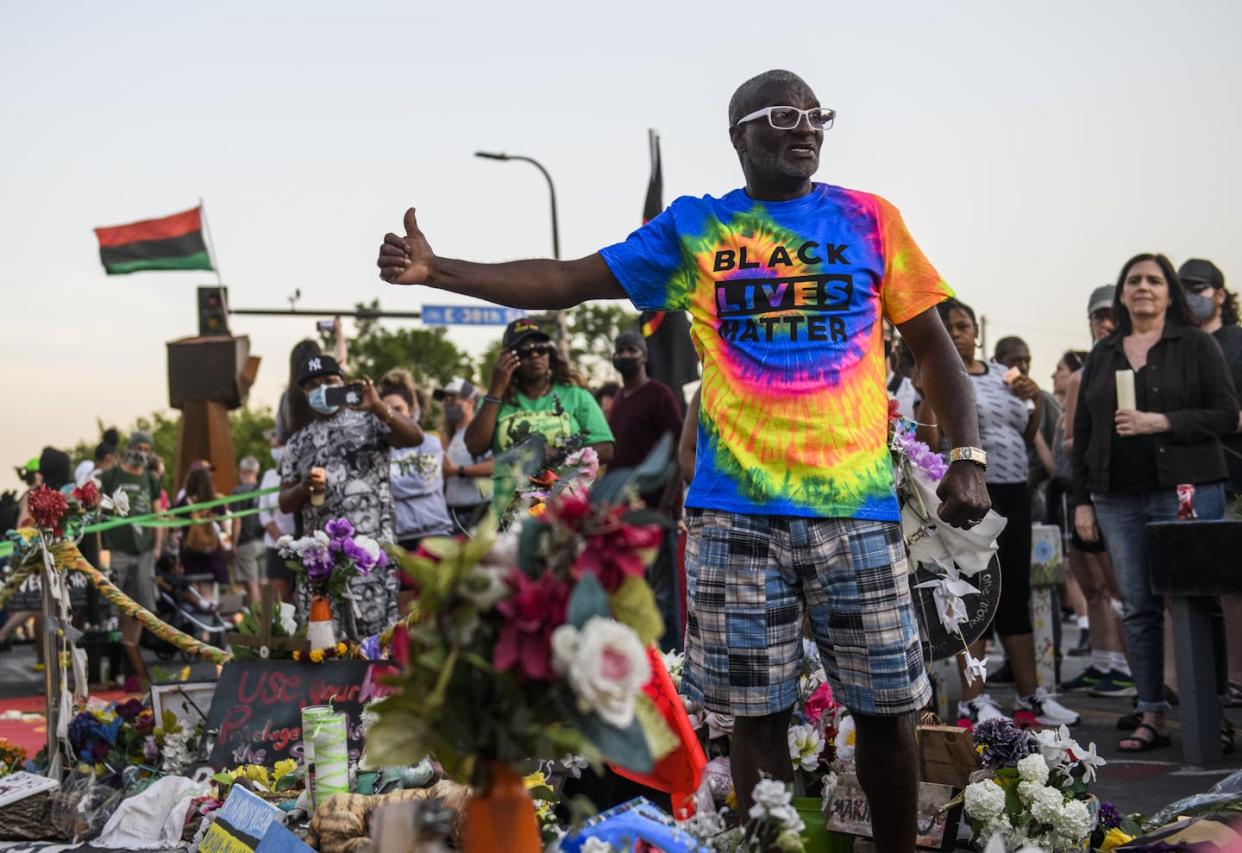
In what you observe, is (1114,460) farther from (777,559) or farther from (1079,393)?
(777,559)

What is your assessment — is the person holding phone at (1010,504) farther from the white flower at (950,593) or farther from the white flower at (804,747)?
the white flower at (804,747)

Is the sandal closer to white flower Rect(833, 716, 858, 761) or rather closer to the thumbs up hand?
white flower Rect(833, 716, 858, 761)

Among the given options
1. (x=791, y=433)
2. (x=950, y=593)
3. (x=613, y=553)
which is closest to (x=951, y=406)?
(x=791, y=433)

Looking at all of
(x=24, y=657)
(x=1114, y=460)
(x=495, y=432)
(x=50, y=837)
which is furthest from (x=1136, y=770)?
(x=24, y=657)

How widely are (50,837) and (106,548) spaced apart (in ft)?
24.8

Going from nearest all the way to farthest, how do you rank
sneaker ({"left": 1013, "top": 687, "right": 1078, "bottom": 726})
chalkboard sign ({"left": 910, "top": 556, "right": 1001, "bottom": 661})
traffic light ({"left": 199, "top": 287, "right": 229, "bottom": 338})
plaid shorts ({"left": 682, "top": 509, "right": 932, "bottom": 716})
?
1. plaid shorts ({"left": 682, "top": 509, "right": 932, "bottom": 716})
2. chalkboard sign ({"left": 910, "top": 556, "right": 1001, "bottom": 661})
3. sneaker ({"left": 1013, "top": 687, "right": 1078, "bottom": 726})
4. traffic light ({"left": 199, "top": 287, "right": 229, "bottom": 338})

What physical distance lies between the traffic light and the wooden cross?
19.3 meters

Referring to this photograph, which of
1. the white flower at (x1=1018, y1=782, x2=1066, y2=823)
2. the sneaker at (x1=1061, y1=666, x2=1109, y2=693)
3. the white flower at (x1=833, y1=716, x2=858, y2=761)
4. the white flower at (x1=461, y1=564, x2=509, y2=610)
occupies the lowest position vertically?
the sneaker at (x1=1061, y1=666, x2=1109, y2=693)

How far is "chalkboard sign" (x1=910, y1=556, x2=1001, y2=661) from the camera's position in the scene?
4812mm

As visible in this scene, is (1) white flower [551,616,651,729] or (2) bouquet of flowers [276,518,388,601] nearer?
(1) white flower [551,616,651,729]

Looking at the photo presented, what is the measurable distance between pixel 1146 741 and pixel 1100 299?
12.8ft

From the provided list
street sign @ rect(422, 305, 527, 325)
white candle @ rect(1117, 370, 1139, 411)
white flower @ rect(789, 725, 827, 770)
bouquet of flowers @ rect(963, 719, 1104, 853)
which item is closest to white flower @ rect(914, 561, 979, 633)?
bouquet of flowers @ rect(963, 719, 1104, 853)

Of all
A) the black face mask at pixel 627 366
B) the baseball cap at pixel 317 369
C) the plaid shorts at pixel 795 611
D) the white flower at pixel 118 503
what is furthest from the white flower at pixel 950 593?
the black face mask at pixel 627 366

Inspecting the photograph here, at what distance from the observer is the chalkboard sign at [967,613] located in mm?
4812
